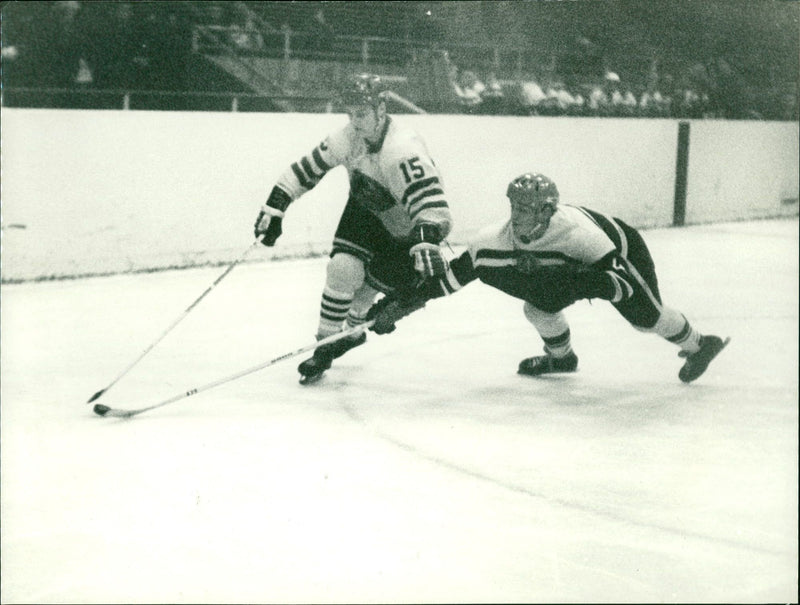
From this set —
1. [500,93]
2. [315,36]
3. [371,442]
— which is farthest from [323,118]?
[500,93]

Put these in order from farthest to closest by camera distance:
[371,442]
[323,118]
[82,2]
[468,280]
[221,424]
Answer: [82,2] < [323,118] < [221,424] < [371,442] < [468,280]

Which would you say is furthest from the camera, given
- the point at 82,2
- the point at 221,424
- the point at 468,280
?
the point at 82,2

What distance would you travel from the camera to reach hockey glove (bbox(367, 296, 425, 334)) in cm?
220

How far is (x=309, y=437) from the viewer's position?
7.35ft

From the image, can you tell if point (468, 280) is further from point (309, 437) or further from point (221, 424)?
point (221, 424)

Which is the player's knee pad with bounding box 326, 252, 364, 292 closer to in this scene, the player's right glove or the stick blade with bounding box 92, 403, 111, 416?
the player's right glove

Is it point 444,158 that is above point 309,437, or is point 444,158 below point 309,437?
above

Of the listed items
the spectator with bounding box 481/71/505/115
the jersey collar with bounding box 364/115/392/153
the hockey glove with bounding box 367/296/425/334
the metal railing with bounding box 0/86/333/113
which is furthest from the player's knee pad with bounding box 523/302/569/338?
the metal railing with bounding box 0/86/333/113

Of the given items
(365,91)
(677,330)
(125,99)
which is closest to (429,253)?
(365,91)

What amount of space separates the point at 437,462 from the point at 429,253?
1.24ft

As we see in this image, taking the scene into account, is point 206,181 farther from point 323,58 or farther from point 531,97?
point 531,97

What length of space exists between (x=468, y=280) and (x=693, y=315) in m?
0.54

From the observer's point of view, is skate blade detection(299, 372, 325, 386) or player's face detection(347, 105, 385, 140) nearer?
player's face detection(347, 105, 385, 140)

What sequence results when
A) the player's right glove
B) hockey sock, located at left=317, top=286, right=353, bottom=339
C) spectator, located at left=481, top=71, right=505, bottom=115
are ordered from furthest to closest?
1. hockey sock, located at left=317, top=286, right=353, bottom=339
2. the player's right glove
3. spectator, located at left=481, top=71, right=505, bottom=115
